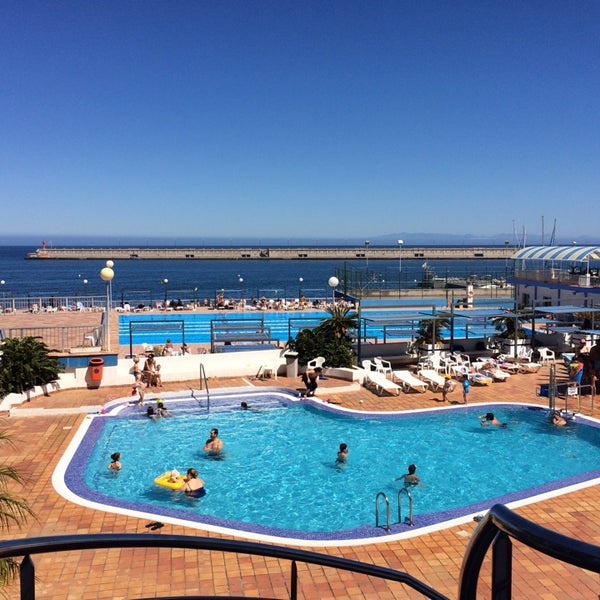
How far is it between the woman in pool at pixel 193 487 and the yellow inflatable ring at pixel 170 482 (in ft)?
0.32

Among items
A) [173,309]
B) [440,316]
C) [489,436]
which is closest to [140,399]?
[489,436]

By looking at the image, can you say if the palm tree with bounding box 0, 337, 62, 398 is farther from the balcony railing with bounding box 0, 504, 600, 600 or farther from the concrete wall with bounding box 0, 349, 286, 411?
the balcony railing with bounding box 0, 504, 600, 600

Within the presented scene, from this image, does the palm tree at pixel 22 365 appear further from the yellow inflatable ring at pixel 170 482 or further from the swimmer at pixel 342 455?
the swimmer at pixel 342 455

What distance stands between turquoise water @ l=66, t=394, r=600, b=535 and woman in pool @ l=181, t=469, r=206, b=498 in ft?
0.42

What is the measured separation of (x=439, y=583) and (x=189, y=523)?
3518 millimetres

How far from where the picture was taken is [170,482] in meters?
9.62

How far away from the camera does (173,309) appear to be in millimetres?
34281

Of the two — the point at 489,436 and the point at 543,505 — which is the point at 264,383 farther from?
the point at 543,505

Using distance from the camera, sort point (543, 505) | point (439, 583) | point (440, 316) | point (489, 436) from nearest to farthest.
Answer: point (439, 583)
point (543, 505)
point (489, 436)
point (440, 316)

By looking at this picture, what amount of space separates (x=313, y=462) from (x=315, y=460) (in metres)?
0.12

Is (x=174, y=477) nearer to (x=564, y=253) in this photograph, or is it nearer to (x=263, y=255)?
(x=564, y=253)

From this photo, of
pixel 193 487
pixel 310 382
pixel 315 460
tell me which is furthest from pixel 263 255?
pixel 193 487

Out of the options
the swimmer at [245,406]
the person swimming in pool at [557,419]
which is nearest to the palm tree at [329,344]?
the swimmer at [245,406]

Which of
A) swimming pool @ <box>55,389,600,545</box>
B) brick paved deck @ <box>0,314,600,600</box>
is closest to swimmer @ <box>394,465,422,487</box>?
swimming pool @ <box>55,389,600,545</box>
